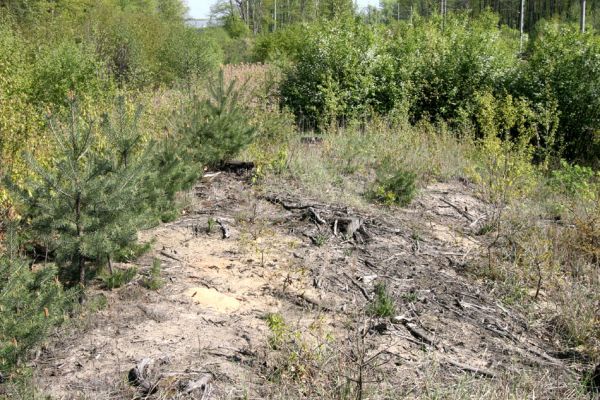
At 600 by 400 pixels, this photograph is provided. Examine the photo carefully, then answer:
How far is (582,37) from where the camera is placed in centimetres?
1159

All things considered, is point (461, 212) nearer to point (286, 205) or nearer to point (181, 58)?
point (286, 205)

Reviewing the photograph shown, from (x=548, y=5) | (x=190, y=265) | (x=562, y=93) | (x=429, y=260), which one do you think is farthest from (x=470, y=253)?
(x=548, y=5)

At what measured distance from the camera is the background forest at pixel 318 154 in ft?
13.0

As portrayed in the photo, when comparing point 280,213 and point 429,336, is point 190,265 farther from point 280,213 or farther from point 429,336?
Result: point 429,336

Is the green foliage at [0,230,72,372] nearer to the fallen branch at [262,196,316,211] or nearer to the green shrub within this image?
the fallen branch at [262,196,316,211]

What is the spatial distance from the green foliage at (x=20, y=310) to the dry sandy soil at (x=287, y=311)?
0.25 meters

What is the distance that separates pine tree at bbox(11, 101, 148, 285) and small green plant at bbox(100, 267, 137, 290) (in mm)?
202

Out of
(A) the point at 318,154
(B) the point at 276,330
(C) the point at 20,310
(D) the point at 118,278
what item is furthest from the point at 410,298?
(A) the point at 318,154

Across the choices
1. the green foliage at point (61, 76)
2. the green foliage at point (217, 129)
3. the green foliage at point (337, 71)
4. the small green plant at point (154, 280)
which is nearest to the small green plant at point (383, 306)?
the small green plant at point (154, 280)

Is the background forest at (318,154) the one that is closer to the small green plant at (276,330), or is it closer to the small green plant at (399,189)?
the small green plant at (399,189)

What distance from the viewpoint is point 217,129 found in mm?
7180

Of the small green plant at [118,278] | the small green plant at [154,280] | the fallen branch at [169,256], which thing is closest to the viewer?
the small green plant at [118,278]

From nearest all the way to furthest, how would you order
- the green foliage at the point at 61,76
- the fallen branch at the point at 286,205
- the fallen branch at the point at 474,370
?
the fallen branch at the point at 474,370 < the fallen branch at the point at 286,205 < the green foliage at the point at 61,76

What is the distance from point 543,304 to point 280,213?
262 centimetres
